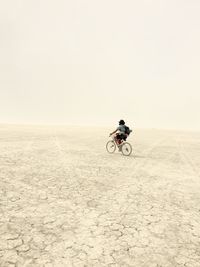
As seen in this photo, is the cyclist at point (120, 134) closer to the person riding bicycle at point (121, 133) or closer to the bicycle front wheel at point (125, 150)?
the person riding bicycle at point (121, 133)

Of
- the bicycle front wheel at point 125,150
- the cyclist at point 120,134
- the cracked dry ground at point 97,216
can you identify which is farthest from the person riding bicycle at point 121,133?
the cracked dry ground at point 97,216

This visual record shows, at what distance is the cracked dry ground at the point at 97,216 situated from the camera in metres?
5.98

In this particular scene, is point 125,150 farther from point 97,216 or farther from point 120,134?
point 97,216

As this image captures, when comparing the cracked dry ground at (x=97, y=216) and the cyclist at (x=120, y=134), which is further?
the cyclist at (x=120, y=134)

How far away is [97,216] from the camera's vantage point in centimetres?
794

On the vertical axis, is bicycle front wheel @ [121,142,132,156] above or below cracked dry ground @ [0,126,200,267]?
above

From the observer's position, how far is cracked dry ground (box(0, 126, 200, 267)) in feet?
19.6

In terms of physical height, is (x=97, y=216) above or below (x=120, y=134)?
below

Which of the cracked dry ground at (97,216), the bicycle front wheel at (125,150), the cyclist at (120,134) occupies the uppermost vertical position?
the cyclist at (120,134)

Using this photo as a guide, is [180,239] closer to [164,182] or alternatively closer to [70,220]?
[70,220]

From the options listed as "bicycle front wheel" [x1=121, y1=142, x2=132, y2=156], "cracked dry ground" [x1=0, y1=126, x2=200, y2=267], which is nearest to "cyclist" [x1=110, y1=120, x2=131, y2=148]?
"bicycle front wheel" [x1=121, y1=142, x2=132, y2=156]

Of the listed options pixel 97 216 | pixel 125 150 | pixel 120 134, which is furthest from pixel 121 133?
pixel 97 216

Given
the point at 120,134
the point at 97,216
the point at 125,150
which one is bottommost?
the point at 97,216

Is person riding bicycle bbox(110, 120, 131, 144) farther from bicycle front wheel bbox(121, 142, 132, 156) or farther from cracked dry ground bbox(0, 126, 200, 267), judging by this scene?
cracked dry ground bbox(0, 126, 200, 267)
